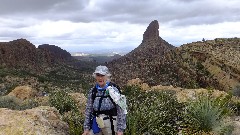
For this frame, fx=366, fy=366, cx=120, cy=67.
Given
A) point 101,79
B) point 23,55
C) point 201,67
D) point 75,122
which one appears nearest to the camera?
point 101,79

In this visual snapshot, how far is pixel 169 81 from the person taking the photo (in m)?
37.1

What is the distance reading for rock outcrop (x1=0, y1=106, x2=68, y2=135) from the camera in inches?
301

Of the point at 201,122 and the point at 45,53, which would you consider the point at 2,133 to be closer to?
the point at 201,122

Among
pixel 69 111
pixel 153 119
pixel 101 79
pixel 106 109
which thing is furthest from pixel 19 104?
pixel 101 79

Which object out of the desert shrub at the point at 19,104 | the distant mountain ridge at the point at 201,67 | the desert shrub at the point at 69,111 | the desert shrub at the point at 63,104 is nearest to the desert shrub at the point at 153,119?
the desert shrub at the point at 69,111

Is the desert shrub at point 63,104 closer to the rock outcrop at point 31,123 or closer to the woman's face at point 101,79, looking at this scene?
the rock outcrop at point 31,123

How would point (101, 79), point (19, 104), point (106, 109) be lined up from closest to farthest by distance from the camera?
1. point (101, 79)
2. point (106, 109)
3. point (19, 104)

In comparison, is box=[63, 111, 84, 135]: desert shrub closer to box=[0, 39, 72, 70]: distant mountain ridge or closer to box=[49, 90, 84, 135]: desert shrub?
box=[49, 90, 84, 135]: desert shrub

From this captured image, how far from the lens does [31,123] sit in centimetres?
791

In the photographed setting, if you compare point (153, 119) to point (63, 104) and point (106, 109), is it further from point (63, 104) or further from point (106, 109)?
point (63, 104)

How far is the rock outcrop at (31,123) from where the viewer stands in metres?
7.63

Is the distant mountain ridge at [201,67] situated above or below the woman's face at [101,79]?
below

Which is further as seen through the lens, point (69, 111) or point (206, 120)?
point (69, 111)

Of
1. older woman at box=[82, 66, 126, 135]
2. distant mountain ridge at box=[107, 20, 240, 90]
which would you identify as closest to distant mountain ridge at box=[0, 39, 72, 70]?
distant mountain ridge at box=[107, 20, 240, 90]
